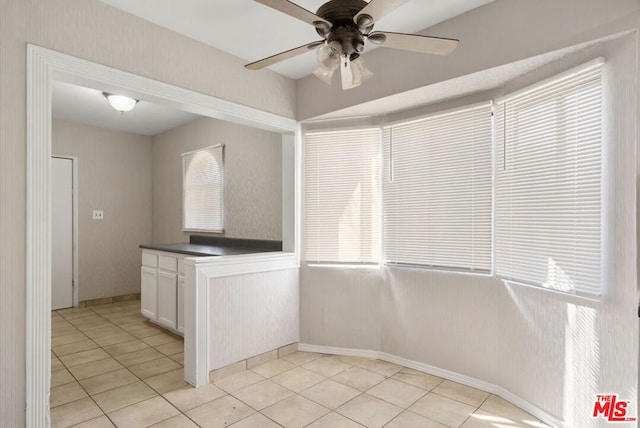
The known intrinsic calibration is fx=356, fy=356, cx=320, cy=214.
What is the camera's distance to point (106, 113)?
453 cm

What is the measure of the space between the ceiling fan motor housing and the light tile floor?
82.7 inches

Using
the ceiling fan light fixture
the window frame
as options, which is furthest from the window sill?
the window frame

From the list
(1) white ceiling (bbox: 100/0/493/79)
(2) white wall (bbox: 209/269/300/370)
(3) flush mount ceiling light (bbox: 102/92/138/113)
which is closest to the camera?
(1) white ceiling (bbox: 100/0/493/79)

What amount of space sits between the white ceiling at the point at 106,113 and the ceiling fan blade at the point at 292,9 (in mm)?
2781

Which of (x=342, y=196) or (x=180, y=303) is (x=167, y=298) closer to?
(x=180, y=303)

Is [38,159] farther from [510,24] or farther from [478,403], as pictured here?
[478,403]

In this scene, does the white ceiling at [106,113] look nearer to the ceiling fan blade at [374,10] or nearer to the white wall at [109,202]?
the white wall at [109,202]

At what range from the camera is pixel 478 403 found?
2.36 metres

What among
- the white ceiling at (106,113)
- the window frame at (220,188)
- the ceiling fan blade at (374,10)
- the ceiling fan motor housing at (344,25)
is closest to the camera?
the ceiling fan blade at (374,10)

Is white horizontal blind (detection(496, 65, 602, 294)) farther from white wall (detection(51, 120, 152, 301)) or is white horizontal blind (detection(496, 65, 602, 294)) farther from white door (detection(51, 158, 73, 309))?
white door (detection(51, 158, 73, 309))

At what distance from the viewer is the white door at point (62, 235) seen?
4.76 metres

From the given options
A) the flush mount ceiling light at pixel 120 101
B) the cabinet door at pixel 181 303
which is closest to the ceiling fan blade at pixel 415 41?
the flush mount ceiling light at pixel 120 101

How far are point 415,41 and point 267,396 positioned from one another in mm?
2374

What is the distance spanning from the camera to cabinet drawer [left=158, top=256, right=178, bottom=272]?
3623 millimetres
